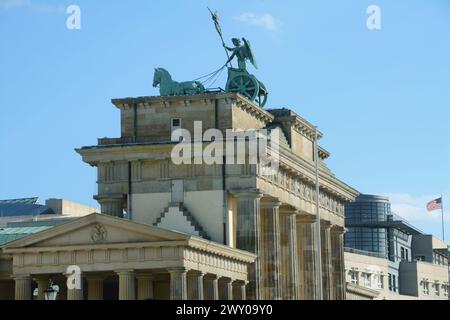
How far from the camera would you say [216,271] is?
284 ft

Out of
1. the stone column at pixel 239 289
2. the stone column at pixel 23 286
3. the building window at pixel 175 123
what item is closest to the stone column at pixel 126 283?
the stone column at pixel 23 286

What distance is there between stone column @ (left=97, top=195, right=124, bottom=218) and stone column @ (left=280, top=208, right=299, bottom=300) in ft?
45.0

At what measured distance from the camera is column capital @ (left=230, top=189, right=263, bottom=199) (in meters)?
92.9

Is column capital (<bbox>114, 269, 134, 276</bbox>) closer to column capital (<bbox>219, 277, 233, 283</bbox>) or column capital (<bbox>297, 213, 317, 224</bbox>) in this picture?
column capital (<bbox>219, 277, 233, 283</bbox>)

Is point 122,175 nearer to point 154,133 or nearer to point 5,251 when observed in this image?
point 154,133

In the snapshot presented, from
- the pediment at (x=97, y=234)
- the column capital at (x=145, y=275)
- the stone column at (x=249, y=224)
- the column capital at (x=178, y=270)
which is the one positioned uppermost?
the stone column at (x=249, y=224)

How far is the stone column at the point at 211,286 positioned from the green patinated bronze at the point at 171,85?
1795 centimetres

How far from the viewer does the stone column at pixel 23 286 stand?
83.6 meters

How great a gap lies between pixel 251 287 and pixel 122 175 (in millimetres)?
13087

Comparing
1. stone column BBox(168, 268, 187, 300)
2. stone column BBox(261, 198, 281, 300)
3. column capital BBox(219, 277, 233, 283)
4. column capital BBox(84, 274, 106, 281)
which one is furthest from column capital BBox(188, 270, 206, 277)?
stone column BBox(261, 198, 281, 300)

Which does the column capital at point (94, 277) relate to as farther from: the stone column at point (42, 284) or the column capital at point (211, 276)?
the column capital at point (211, 276)

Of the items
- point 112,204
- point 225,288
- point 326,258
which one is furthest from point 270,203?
point 326,258
